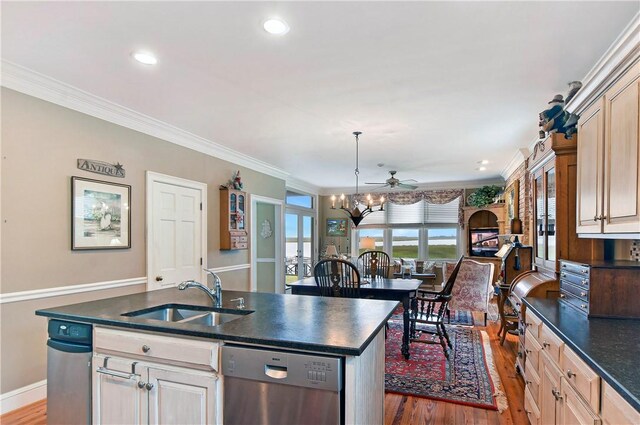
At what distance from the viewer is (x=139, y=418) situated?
183cm

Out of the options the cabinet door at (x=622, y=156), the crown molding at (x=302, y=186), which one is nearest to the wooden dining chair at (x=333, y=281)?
the cabinet door at (x=622, y=156)

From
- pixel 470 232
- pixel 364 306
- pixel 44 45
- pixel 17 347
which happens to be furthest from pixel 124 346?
pixel 470 232

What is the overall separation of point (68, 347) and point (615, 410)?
2.58 meters

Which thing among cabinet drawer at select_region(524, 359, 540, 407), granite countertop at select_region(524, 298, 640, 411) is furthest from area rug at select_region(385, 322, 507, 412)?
granite countertop at select_region(524, 298, 640, 411)

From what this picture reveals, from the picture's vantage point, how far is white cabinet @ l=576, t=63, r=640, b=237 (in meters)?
1.81

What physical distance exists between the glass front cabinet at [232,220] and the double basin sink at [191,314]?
2.66m

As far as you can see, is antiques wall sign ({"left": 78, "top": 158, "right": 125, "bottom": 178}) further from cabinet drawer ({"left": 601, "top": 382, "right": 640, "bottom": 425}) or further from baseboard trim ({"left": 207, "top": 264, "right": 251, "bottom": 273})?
cabinet drawer ({"left": 601, "top": 382, "right": 640, "bottom": 425})

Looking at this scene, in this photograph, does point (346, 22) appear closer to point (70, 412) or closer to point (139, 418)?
point (139, 418)

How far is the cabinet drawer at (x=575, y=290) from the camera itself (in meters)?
2.10

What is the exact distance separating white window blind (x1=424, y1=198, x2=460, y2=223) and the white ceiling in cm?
440

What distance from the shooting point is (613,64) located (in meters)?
2.07

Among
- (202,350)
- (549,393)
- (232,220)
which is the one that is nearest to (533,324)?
(549,393)

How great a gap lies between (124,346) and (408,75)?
2.53 meters

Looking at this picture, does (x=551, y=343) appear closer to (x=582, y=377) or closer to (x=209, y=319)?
(x=582, y=377)
